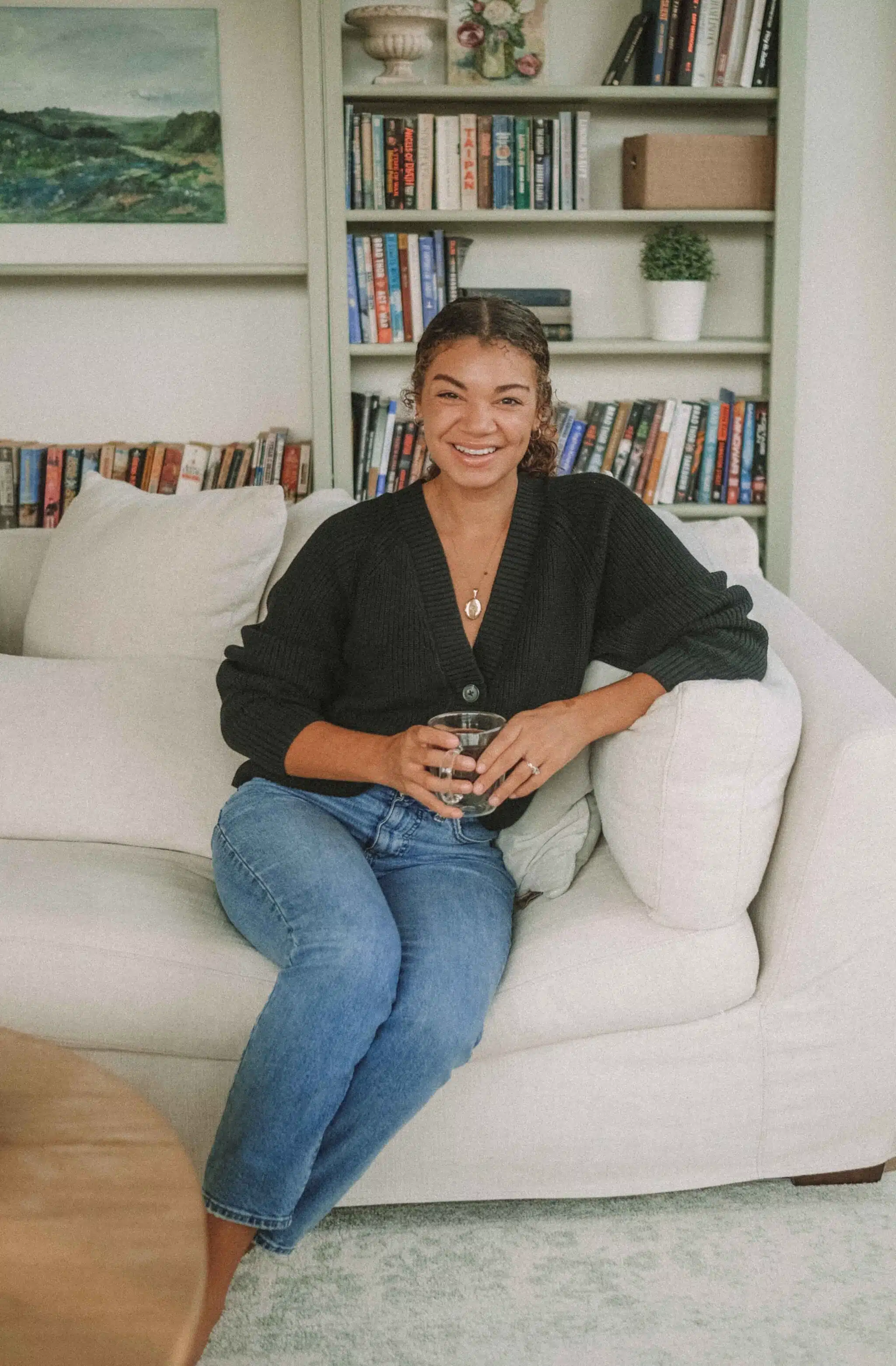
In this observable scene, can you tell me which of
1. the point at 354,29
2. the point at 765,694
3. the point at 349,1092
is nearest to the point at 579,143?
the point at 354,29

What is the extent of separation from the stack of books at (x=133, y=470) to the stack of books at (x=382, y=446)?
0.15 metres

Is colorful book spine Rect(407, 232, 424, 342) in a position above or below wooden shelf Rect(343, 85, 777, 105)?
below

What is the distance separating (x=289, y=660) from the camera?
1.63 meters

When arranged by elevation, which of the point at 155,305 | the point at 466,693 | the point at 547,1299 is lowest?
the point at 547,1299

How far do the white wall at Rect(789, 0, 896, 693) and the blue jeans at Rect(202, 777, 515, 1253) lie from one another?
6.62 feet

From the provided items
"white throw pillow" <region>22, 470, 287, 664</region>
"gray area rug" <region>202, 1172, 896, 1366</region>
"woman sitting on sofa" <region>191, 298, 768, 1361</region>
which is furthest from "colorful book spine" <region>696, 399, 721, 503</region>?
"gray area rug" <region>202, 1172, 896, 1366</region>

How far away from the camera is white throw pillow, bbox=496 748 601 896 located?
169cm

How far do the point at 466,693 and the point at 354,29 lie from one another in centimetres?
197

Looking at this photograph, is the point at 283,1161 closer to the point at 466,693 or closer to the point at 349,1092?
the point at 349,1092

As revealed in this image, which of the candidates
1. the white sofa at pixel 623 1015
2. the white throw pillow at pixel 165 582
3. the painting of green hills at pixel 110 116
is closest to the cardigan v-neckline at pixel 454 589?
the white sofa at pixel 623 1015

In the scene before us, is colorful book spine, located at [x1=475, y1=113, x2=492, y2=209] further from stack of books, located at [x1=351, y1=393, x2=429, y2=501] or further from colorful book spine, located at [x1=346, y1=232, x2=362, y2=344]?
stack of books, located at [x1=351, y1=393, x2=429, y2=501]

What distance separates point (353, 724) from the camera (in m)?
1.67

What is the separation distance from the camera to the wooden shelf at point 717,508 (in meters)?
A: 3.05

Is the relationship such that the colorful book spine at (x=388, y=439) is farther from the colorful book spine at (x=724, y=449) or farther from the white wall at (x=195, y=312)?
the colorful book spine at (x=724, y=449)
